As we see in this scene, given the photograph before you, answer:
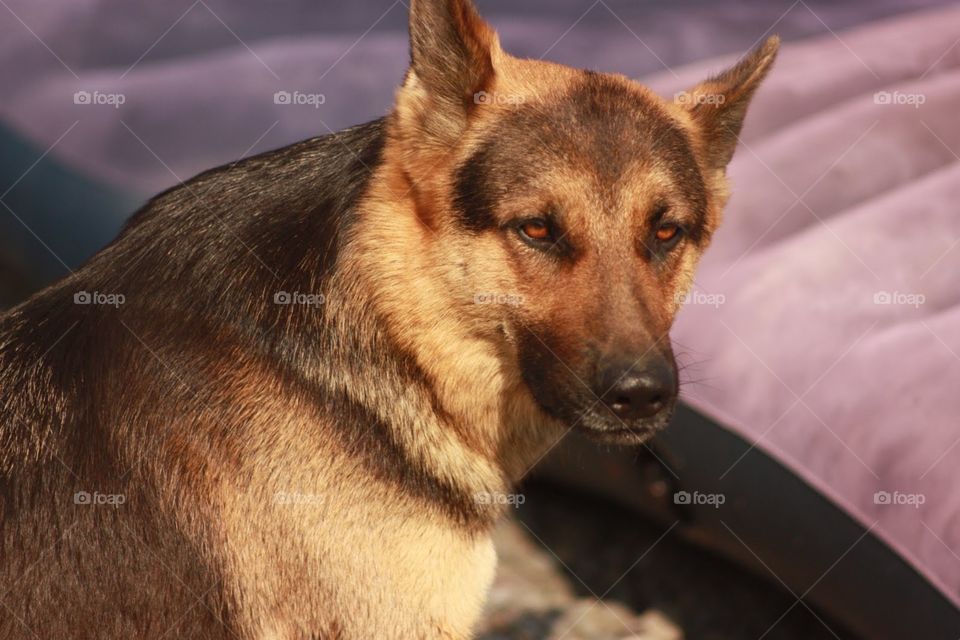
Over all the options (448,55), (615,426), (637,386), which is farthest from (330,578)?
(448,55)

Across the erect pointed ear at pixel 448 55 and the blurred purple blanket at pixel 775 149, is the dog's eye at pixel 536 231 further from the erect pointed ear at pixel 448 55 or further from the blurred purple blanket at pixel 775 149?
the blurred purple blanket at pixel 775 149

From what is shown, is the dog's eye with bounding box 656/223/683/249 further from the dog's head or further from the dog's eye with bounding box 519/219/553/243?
the dog's eye with bounding box 519/219/553/243

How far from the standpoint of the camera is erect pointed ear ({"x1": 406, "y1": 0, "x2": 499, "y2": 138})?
12.2 feet

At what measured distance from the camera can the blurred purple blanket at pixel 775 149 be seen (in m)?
5.31

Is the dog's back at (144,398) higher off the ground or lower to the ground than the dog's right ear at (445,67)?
lower

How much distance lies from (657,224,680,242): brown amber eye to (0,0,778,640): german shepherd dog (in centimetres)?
1

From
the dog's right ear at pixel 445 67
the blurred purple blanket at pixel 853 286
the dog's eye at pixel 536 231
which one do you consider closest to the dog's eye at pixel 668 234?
the dog's eye at pixel 536 231

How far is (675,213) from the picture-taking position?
396 cm

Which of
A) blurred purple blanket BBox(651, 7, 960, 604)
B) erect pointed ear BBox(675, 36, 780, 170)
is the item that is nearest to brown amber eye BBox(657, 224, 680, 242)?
erect pointed ear BBox(675, 36, 780, 170)

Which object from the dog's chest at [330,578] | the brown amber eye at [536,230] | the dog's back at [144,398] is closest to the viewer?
the dog's back at [144,398]

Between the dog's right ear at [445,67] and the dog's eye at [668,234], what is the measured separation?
836 mm

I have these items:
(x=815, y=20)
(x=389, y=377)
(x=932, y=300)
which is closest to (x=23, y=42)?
(x=389, y=377)

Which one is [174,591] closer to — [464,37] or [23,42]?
[464,37]

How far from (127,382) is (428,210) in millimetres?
1214
